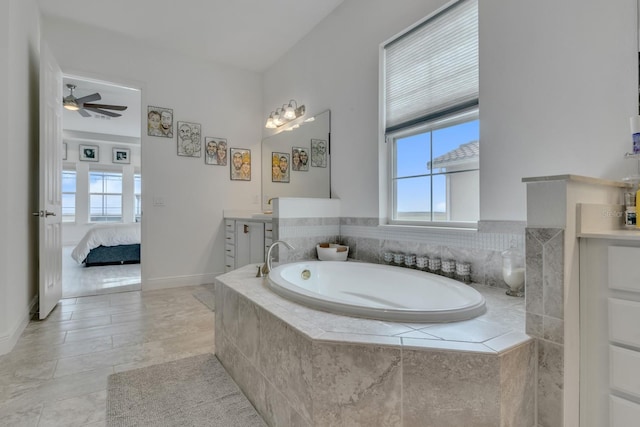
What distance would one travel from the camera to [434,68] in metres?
2.32

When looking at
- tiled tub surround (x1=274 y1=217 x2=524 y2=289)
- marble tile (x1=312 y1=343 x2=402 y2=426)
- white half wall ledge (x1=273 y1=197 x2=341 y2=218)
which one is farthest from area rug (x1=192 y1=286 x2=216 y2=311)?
marble tile (x1=312 y1=343 x2=402 y2=426)

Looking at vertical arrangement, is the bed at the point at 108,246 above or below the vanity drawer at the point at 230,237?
below

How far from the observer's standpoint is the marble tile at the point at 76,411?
143 centimetres

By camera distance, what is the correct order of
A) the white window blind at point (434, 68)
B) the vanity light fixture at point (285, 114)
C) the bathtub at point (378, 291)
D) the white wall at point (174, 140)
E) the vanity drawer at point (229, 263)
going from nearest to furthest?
the bathtub at point (378, 291), the white window blind at point (434, 68), the white wall at point (174, 140), the vanity light fixture at point (285, 114), the vanity drawer at point (229, 263)

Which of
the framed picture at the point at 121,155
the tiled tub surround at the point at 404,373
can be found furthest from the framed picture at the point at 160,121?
the framed picture at the point at 121,155

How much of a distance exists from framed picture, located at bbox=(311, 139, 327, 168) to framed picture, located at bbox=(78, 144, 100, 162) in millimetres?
6578

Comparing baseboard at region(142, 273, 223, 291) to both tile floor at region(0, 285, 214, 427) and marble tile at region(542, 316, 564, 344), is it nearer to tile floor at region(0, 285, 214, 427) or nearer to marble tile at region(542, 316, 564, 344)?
tile floor at region(0, 285, 214, 427)

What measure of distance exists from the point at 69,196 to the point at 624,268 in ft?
30.7

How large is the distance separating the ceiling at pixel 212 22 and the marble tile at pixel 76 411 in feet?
10.4

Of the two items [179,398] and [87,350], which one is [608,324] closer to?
[179,398]

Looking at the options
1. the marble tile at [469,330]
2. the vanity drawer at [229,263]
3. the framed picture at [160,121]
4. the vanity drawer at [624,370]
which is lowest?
the vanity drawer at [229,263]

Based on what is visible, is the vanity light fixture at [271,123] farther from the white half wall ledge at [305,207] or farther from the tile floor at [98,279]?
the tile floor at [98,279]

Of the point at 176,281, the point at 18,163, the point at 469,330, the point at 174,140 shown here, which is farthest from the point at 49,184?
the point at 469,330

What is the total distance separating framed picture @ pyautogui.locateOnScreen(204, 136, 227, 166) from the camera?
4.17 meters
